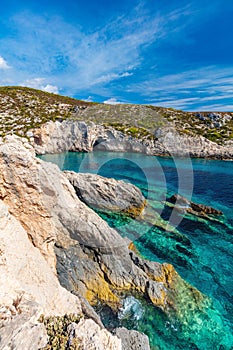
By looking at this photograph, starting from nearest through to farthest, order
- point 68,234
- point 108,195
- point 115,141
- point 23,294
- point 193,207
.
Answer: point 23,294 < point 68,234 < point 108,195 < point 193,207 < point 115,141

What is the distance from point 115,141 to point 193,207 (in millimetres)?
42761

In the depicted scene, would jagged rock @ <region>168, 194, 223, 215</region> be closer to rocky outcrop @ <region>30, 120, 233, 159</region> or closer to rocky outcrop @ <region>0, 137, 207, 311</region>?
rocky outcrop @ <region>0, 137, 207, 311</region>

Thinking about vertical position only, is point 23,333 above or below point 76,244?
above

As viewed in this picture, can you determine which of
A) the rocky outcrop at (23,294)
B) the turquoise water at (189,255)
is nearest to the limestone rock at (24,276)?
the rocky outcrop at (23,294)

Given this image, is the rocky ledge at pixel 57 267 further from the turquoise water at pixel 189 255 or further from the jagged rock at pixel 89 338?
the turquoise water at pixel 189 255

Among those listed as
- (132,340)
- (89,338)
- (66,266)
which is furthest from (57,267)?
(89,338)

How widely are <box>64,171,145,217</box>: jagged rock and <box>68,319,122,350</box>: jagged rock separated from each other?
48.8 ft

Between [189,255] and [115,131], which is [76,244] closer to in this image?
[189,255]

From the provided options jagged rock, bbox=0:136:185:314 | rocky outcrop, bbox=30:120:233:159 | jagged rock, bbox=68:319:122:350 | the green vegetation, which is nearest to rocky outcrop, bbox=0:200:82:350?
the green vegetation

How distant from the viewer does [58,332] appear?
3.67m

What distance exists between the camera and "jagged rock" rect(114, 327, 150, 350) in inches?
256

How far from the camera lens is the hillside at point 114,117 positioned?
61.8m

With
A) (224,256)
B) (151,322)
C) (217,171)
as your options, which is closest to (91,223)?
(151,322)

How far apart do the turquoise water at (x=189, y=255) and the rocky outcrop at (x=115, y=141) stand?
2711cm
